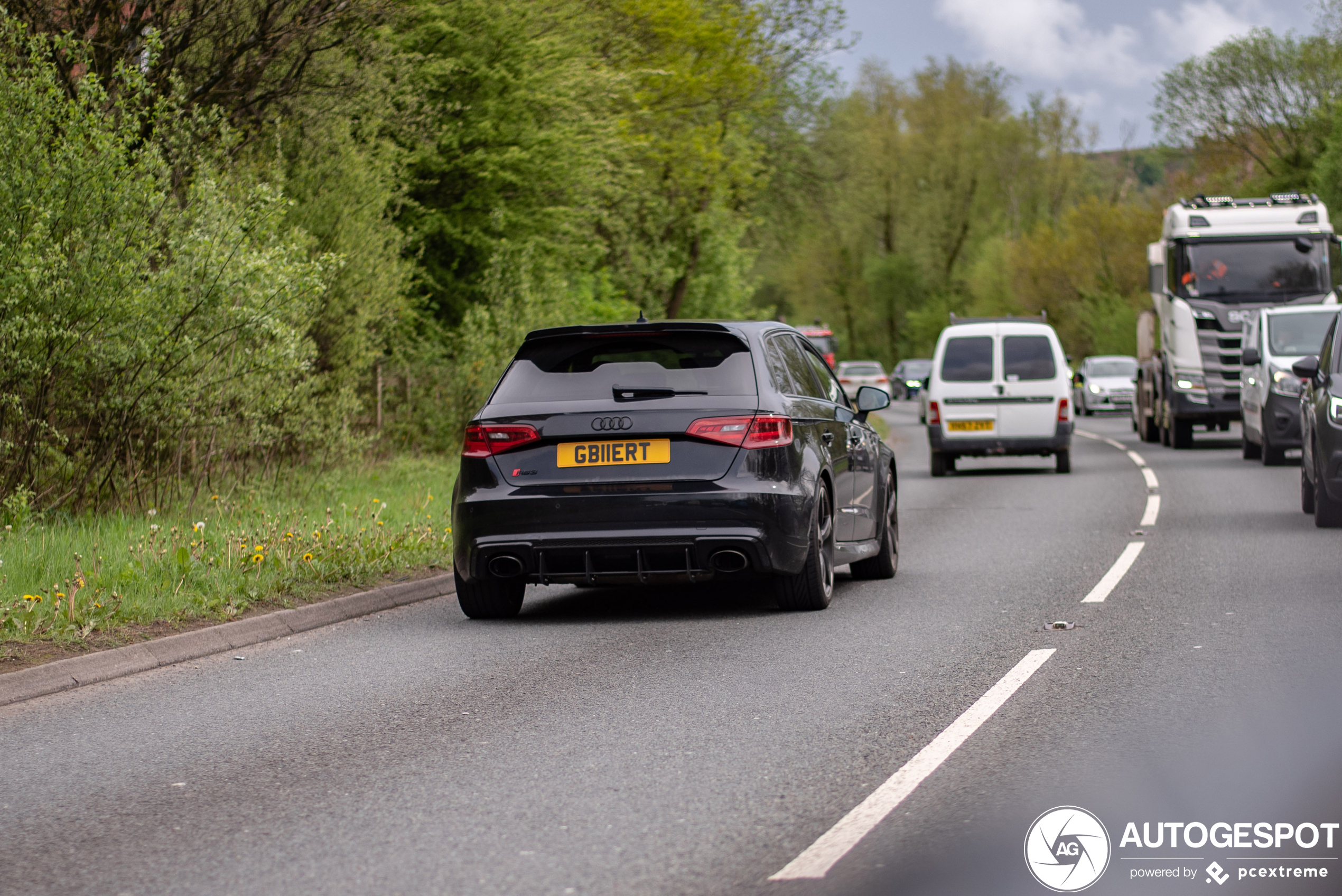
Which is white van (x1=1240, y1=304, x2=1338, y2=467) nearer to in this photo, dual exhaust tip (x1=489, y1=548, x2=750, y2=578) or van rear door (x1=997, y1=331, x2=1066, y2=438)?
van rear door (x1=997, y1=331, x2=1066, y2=438)

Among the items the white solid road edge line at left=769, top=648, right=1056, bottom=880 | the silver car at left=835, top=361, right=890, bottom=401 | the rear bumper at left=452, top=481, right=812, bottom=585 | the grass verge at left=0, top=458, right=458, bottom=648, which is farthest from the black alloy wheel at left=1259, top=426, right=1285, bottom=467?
the silver car at left=835, top=361, right=890, bottom=401

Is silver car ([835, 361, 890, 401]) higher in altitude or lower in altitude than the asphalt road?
lower

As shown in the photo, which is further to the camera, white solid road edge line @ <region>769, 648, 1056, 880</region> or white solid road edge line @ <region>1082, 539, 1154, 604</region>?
white solid road edge line @ <region>1082, 539, 1154, 604</region>

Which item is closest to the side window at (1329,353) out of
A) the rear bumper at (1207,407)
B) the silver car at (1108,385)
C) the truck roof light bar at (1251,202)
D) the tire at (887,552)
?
the tire at (887,552)

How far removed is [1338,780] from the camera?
5551 mm

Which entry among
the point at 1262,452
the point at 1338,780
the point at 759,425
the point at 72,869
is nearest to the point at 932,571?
the point at 759,425

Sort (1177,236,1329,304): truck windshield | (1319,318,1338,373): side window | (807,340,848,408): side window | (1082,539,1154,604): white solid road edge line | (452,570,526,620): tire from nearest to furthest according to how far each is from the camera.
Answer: (452,570,526,620): tire, (1082,539,1154,604): white solid road edge line, (807,340,848,408): side window, (1319,318,1338,373): side window, (1177,236,1329,304): truck windshield

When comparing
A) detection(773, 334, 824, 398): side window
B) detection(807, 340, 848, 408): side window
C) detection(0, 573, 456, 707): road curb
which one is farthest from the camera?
detection(807, 340, 848, 408): side window

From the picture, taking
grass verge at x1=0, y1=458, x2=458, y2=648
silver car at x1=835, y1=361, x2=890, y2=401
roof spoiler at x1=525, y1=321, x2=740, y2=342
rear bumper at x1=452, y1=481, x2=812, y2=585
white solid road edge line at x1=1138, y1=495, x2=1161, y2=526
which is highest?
roof spoiler at x1=525, y1=321, x2=740, y2=342

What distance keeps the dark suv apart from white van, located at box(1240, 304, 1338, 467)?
4847 millimetres

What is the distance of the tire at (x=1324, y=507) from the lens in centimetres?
1414

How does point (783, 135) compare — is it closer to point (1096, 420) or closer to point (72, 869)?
point (1096, 420)

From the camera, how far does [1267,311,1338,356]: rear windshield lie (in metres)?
23.0

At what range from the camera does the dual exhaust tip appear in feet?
30.5
